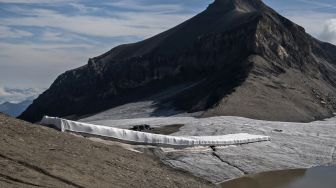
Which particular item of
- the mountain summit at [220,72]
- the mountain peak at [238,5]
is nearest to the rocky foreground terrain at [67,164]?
the mountain summit at [220,72]

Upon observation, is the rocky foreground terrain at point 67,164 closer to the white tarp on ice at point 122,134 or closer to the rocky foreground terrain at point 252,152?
the white tarp on ice at point 122,134

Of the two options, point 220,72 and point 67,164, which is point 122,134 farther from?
point 220,72

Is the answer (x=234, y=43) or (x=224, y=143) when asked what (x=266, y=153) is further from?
(x=234, y=43)

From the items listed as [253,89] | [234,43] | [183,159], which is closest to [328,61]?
[234,43]

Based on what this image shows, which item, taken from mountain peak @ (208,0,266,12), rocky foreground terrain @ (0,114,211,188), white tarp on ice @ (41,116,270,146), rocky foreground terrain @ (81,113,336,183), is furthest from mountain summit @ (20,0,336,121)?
rocky foreground terrain @ (0,114,211,188)

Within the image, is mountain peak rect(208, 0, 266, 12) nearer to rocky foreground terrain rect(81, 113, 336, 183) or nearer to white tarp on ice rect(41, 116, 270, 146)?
rocky foreground terrain rect(81, 113, 336, 183)
